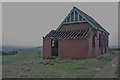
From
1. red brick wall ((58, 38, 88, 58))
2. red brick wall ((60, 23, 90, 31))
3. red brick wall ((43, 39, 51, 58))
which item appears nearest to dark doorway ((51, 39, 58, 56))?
red brick wall ((43, 39, 51, 58))

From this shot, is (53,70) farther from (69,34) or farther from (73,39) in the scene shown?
(69,34)

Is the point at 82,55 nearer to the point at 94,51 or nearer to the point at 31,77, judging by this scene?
the point at 94,51

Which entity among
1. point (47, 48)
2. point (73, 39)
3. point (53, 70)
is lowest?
point (53, 70)

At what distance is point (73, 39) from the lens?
30000 millimetres

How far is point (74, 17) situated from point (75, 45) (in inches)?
210

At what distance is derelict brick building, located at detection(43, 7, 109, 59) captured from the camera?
97.4ft

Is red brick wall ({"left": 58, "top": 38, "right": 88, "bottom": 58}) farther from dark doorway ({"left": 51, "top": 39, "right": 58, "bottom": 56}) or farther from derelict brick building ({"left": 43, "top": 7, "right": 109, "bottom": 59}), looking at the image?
dark doorway ({"left": 51, "top": 39, "right": 58, "bottom": 56})

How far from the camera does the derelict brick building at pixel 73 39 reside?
2968cm

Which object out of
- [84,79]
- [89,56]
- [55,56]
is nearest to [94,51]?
[89,56]

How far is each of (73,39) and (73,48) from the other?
1.17 metres

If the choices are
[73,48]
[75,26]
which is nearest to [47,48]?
[73,48]

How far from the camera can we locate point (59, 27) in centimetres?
3506

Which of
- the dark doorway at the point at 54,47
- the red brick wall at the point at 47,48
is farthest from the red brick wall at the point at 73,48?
the red brick wall at the point at 47,48

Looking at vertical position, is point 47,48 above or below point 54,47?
below
